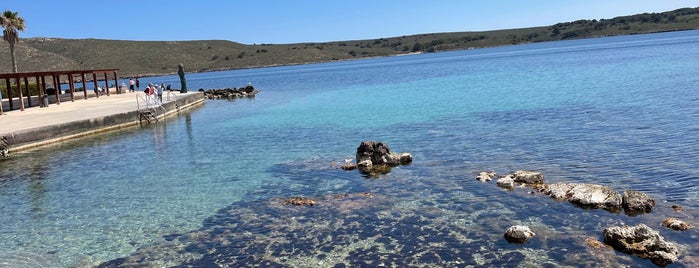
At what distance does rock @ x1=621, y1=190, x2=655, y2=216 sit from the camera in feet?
36.3

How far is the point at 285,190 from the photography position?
14562mm

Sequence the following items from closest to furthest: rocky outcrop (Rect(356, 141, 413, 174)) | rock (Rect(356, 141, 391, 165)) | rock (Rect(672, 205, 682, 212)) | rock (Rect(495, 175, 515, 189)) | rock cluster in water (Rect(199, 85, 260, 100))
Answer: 1. rock (Rect(672, 205, 682, 212))
2. rock (Rect(495, 175, 515, 189))
3. rocky outcrop (Rect(356, 141, 413, 174))
4. rock (Rect(356, 141, 391, 165))
5. rock cluster in water (Rect(199, 85, 260, 100))

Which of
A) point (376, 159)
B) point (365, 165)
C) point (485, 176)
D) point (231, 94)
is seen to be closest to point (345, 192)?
point (365, 165)

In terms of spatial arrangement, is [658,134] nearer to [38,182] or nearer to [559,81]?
[38,182]

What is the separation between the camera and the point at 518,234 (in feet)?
32.2

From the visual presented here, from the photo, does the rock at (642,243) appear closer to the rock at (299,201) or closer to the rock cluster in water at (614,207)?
the rock cluster in water at (614,207)

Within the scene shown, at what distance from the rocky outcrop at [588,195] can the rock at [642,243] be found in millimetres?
1771

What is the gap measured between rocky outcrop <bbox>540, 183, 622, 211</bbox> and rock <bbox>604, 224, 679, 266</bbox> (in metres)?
1.77

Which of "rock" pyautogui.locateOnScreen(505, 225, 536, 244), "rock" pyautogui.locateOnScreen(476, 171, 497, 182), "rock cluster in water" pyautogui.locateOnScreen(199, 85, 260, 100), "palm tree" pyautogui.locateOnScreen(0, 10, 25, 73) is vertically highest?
"palm tree" pyautogui.locateOnScreen(0, 10, 25, 73)

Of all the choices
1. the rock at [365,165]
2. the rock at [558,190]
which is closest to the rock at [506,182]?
the rock at [558,190]

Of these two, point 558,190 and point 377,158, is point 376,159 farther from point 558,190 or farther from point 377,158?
point 558,190

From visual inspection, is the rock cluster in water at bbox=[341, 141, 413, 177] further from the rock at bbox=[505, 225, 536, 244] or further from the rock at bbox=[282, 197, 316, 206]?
the rock at bbox=[505, 225, 536, 244]

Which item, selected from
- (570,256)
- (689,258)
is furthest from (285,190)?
(689,258)

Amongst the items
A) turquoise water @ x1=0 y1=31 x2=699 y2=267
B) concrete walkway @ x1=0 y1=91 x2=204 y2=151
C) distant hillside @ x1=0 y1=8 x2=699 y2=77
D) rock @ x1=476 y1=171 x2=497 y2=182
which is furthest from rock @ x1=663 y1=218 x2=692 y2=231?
distant hillside @ x1=0 y1=8 x2=699 y2=77
